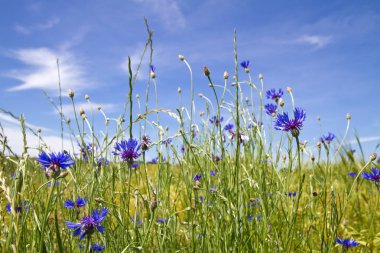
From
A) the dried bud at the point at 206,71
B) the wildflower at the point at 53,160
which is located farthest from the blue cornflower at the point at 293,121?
the wildflower at the point at 53,160

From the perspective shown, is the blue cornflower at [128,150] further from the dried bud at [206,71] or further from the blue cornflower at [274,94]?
the blue cornflower at [274,94]

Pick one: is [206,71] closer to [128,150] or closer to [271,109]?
[128,150]

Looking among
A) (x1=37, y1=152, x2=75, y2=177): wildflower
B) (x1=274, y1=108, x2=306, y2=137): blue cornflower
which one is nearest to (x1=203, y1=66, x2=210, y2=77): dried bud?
(x1=274, y1=108, x2=306, y2=137): blue cornflower

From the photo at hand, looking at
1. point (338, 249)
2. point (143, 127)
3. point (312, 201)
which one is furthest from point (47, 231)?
point (338, 249)

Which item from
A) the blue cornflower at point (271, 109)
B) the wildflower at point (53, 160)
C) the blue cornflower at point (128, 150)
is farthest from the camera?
the blue cornflower at point (271, 109)

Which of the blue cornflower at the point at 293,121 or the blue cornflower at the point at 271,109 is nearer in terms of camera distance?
the blue cornflower at the point at 293,121

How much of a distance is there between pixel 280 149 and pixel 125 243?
1.19 meters

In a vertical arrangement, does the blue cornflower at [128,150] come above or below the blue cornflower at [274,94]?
below

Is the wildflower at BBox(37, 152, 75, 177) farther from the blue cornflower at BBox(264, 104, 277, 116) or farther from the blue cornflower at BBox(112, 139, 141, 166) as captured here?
the blue cornflower at BBox(264, 104, 277, 116)

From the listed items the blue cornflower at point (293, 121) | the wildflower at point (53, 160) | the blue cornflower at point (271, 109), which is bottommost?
the wildflower at point (53, 160)

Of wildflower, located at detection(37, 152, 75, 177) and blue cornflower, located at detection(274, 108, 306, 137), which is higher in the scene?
blue cornflower, located at detection(274, 108, 306, 137)

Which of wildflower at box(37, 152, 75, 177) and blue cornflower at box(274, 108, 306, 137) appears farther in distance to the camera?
blue cornflower at box(274, 108, 306, 137)

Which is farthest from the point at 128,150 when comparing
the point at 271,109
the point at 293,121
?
the point at 271,109

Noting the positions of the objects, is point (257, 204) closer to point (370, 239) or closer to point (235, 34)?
point (370, 239)
